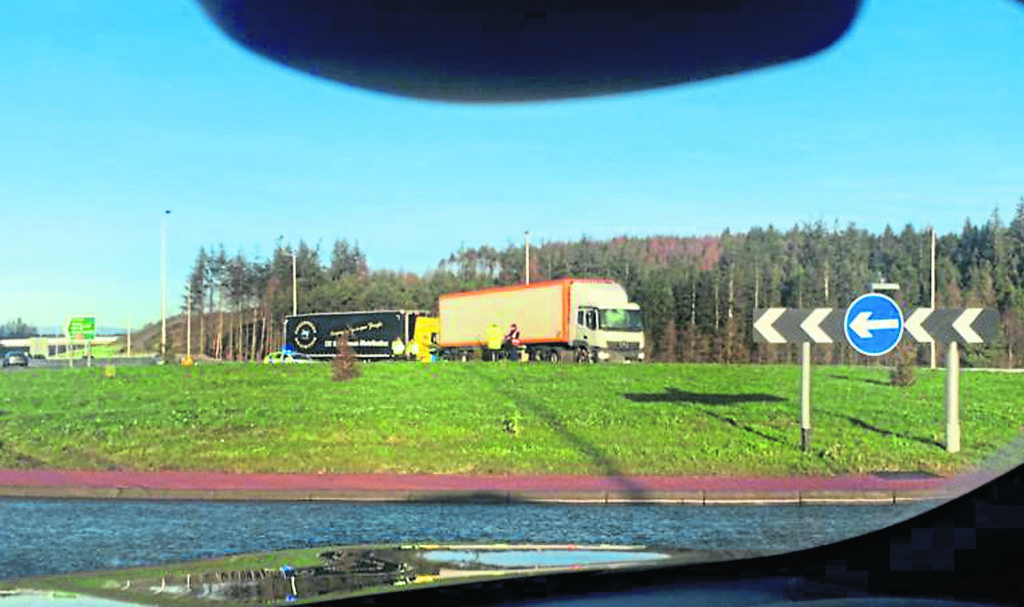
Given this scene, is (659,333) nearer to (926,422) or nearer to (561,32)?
(561,32)

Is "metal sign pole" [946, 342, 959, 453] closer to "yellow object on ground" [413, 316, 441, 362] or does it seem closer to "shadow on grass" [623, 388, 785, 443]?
"shadow on grass" [623, 388, 785, 443]

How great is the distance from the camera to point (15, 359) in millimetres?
10969

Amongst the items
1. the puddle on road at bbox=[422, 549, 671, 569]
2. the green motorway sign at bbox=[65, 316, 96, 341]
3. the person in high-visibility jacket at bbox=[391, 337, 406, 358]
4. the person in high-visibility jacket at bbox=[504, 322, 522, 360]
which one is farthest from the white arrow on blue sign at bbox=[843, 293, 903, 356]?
the green motorway sign at bbox=[65, 316, 96, 341]

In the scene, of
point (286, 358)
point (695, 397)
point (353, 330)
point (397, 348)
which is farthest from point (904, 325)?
point (695, 397)

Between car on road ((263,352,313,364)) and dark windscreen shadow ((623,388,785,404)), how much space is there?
5.92m

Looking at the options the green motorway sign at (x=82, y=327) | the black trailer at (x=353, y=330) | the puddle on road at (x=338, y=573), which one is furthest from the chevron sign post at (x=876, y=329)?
the green motorway sign at (x=82, y=327)

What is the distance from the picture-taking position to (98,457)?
1282 centimetres

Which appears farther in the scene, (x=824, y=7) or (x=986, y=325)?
(x=986, y=325)

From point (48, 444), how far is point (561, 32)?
39.5 ft

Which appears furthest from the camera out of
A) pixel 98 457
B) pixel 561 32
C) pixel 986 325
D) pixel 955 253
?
pixel 98 457

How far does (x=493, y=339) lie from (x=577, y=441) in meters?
4.59

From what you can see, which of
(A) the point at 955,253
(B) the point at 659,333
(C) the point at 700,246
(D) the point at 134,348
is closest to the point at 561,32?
(C) the point at 700,246

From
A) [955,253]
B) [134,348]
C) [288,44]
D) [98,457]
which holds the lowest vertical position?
[98,457]

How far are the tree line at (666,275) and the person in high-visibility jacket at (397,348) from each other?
2.43 meters
